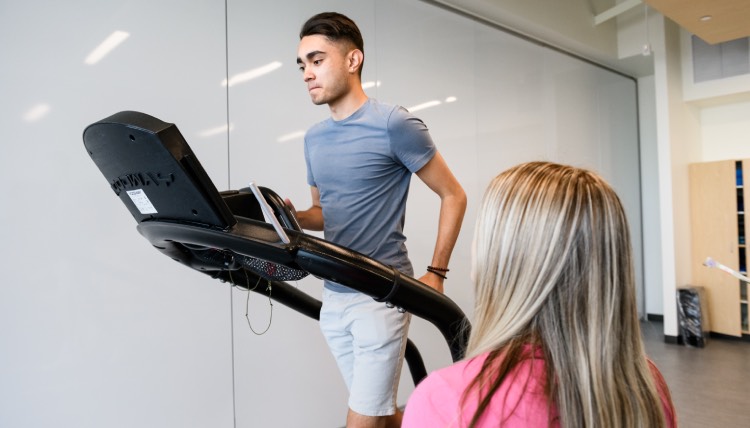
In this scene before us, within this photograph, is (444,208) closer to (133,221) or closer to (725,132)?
(133,221)

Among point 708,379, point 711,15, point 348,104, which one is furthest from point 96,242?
point 711,15

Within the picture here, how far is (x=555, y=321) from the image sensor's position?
0.78 meters

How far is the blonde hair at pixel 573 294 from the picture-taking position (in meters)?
0.75

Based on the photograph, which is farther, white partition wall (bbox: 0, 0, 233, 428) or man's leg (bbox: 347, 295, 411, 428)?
white partition wall (bbox: 0, 0, 233, 428)

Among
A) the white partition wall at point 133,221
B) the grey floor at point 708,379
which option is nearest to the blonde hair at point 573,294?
the white partition wall at point 133,221

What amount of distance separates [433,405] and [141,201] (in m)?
0.67

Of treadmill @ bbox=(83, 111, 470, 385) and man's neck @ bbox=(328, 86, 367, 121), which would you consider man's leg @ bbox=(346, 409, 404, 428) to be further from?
man's neck @ bbox=(328, 86, 367, 121)

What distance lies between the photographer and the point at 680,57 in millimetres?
5621

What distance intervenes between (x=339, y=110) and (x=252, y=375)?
1.63 m

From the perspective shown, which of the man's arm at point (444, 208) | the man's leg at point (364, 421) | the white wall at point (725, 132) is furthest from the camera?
the white wall at point (725, 132)

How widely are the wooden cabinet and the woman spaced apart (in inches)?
215

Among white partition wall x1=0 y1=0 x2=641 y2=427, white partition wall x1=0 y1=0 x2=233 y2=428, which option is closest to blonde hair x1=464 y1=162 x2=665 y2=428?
white partition wall x1=0 y1=0 x2=641 y2=427

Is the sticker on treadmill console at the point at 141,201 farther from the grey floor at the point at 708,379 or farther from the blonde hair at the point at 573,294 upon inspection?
the grey floor at the point at 708,379

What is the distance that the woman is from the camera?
718mm
